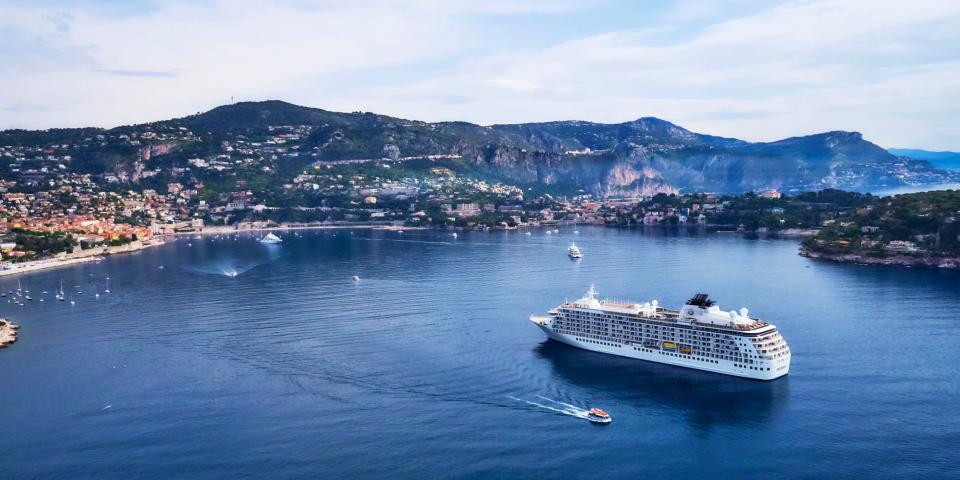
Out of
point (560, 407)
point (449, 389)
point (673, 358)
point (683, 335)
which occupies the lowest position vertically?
point (560, 407)

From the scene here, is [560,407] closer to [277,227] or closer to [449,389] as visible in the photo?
[449,389]

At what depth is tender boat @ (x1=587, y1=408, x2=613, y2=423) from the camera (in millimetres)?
32094

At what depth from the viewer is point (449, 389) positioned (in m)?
36.2

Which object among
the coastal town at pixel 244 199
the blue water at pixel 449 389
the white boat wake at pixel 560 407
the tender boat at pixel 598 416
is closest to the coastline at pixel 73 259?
the coastal town at pixel 244 199

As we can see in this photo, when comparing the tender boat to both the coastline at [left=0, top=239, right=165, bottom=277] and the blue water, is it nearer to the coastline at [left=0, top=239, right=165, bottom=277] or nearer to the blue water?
the blue water

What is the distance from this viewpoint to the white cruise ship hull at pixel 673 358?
37.4m

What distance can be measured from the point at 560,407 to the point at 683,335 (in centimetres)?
970

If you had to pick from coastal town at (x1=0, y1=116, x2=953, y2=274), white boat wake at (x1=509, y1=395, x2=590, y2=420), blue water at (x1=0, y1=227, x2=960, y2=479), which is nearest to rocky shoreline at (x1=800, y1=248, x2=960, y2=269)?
coastal town at (x1=0, y1=116, x2=953, y2=274)

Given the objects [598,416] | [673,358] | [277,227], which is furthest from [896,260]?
[277,227]

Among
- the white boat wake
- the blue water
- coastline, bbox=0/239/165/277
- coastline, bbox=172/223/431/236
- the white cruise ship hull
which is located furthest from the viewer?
coastline, bbox=172/223/431/236

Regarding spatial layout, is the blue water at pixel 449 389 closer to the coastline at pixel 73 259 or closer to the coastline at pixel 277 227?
the coastline at pixel 73 259

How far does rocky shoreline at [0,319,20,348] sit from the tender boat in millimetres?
39193

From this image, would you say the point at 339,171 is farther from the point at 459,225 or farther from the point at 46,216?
the point at 46,216

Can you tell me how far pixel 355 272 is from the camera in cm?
7788
